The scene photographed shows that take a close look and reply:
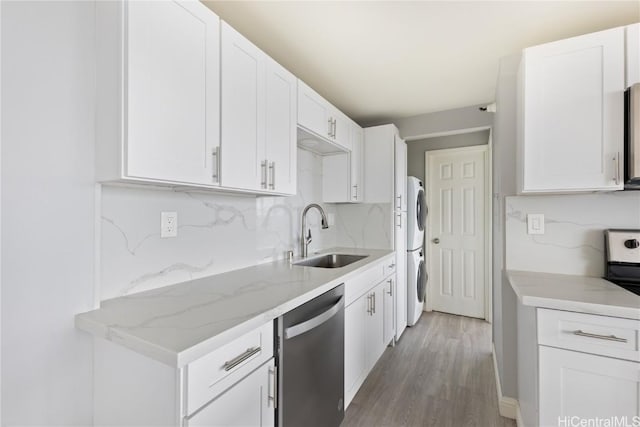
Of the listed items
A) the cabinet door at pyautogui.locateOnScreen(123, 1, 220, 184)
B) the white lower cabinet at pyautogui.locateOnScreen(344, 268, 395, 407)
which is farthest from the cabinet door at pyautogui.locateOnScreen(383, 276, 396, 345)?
the cabinet door at pyautogui.locateOnScreen(123, 1, 220, 184)

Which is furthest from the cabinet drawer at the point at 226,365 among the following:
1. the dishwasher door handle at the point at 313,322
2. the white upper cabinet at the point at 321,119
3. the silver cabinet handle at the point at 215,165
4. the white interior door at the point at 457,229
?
the white interior door at the point at 457,229

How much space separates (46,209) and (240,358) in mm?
822

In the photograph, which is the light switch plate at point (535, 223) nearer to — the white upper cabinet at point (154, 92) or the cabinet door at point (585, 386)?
the cabinet door at point (585, 386)

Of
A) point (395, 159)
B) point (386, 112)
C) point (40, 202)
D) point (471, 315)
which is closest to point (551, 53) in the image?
point (395, 159)

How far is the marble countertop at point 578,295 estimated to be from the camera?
1.18 m

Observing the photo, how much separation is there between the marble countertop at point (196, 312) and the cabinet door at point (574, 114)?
1.25 m

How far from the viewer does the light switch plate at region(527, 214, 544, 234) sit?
69.3 inches

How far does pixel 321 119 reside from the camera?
2182 millimetres

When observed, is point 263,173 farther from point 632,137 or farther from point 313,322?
point 632,137

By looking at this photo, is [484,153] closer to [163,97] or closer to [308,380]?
[308,380]

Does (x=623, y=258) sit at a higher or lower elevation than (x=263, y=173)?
lower

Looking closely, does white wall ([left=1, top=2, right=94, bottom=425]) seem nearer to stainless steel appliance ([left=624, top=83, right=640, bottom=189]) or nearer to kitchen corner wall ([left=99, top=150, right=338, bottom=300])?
kitchen corner wall ([left=99, top=150, right=338, bottom=300])

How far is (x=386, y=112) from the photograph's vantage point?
10.2 ft

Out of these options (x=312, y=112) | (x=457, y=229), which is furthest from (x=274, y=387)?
(x=457, y=229)
